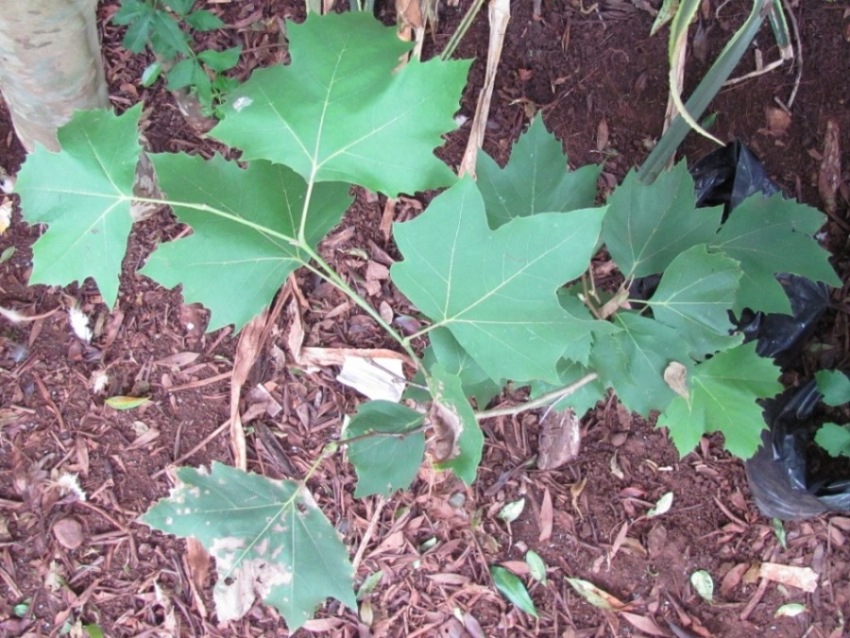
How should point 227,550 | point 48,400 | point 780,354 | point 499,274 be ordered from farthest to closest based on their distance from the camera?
1. point 48,400
2. point 780,354
3. point 227,550
4. point 499,274

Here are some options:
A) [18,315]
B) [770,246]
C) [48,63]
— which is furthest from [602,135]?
[18,315]

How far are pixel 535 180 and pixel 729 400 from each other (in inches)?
21.3

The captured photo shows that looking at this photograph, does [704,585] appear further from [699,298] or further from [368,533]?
[699,298]

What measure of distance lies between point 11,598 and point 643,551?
64.9 inches

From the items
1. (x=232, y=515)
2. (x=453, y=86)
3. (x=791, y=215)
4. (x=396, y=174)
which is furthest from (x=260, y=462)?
(x=791, y=215)

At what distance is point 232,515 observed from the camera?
1130mm

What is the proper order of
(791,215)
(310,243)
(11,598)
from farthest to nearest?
(11,598) < (791,215) < (310,243)

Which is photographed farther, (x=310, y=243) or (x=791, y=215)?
(x=791, y=215)

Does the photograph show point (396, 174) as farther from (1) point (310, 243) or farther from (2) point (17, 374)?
(2) point (17, 374)

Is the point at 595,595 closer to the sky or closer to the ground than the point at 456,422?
closer to the ground

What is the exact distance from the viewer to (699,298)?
1.21 meters

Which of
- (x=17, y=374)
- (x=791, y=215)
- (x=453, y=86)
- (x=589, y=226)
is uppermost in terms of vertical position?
(x=453, y=86)

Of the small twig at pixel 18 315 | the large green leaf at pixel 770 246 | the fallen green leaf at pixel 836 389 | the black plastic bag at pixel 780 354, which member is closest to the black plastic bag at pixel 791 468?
the black plastic bag at pixel 780 354

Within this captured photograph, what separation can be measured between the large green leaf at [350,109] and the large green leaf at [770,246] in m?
0.66
